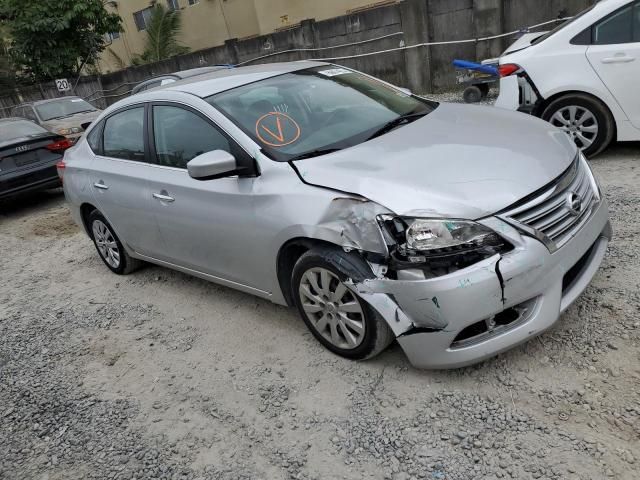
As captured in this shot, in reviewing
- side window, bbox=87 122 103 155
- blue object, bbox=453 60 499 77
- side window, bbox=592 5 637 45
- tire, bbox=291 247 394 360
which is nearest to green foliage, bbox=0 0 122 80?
blue object, bbox=453 60 499 77

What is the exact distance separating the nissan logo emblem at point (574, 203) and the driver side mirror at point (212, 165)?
6.21 feet

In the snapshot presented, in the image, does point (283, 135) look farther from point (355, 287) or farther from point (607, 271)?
point (607, 271)

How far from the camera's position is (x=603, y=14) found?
5.24m

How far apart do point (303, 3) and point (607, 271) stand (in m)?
17.5

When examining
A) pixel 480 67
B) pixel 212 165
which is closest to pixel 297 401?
pixel 212 165

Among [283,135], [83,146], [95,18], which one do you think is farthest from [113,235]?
[95,18]

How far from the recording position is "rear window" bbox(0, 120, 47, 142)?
8523mm

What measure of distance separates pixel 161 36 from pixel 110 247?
19.2 metres

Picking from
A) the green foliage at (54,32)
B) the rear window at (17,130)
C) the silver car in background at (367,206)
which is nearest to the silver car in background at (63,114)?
the rear window at (17,130)

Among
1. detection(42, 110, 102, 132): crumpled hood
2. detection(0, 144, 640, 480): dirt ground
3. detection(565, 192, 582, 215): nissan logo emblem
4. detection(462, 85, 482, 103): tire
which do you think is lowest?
detection(0, 144, 640, 480): dirt ground

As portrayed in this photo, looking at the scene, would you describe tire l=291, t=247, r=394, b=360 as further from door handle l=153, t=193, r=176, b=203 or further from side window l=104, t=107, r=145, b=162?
side window l=104, t=107, r=145, b=162

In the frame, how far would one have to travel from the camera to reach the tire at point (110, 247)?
5.03 metres

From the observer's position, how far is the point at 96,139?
16.2 ft

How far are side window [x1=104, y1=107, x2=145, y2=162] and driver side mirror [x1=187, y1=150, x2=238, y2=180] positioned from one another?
1.16 metres
